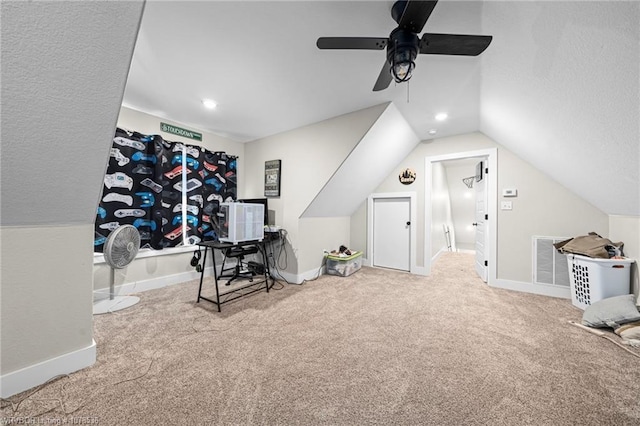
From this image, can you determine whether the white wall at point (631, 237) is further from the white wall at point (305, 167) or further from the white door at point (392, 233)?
the white wall at point (305, 167)

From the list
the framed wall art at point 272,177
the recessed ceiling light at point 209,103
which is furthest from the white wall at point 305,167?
Answer: the recessed ceiling light at point 209,103

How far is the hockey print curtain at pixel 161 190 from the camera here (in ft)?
8.77

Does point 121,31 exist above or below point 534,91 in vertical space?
below

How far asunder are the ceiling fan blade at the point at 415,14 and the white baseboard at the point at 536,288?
3.46 m

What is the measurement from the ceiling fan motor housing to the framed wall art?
8.21 feet

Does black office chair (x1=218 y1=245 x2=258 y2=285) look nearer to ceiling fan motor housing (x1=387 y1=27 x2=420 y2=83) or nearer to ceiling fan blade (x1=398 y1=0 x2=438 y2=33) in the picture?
ceiling fan motor housing (x1=387 y1=27 x2=420 y2=83)

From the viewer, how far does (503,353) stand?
1.68m

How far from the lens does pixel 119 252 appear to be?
226 cm

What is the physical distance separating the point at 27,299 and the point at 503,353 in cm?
316

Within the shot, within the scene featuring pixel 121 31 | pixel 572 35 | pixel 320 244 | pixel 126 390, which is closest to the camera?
pixel 121 31

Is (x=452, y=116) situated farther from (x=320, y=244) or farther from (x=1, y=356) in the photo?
(x=1, y=356)

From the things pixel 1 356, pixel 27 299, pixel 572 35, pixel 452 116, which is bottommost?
pixel 1 356

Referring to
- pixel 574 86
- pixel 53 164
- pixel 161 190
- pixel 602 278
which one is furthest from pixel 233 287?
pixel 602 278

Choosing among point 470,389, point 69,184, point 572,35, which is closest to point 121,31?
point 69,184
